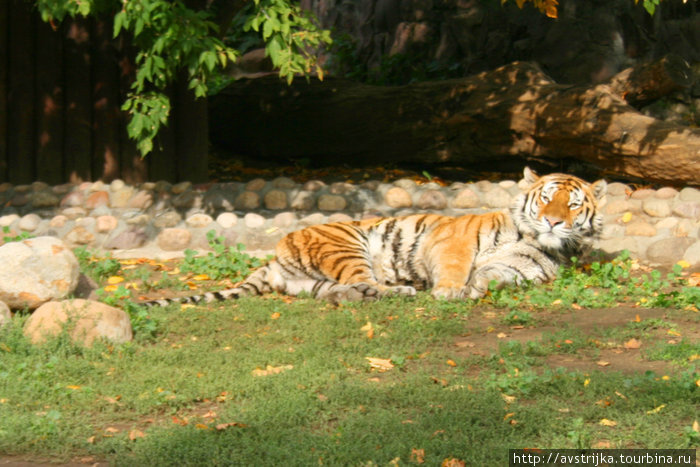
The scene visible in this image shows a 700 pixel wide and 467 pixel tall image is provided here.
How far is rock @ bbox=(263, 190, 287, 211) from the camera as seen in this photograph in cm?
951

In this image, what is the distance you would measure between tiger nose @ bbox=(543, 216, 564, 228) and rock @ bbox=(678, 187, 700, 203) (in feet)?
8.00

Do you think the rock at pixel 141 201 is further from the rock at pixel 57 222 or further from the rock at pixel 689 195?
the rock at pixel 689 195

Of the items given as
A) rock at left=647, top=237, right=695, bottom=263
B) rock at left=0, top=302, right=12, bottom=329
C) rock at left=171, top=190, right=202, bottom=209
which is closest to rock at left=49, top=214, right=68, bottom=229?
rock at left=171, top=190, right=202, bottom=209

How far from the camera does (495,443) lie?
3.77 metres

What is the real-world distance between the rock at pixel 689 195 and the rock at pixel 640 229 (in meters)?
0.56

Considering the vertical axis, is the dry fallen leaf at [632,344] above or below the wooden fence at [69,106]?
below

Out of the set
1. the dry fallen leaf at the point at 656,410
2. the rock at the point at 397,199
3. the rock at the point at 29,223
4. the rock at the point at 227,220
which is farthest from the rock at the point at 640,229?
the rock at the point at 29,223

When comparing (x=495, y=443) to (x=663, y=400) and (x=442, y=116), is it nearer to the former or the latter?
(x=663, y=400)

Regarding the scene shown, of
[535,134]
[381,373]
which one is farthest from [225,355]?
[535,134]

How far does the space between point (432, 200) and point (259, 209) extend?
190 centimetres

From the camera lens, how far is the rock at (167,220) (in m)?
9.13

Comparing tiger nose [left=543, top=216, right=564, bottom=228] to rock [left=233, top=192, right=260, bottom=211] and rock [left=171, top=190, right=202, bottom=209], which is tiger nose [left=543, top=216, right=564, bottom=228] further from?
rock [left=171, top=190, right=202, bottom=209]

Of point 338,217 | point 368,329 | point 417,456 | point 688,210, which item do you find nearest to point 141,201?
point 338,217

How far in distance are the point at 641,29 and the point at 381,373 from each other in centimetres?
1043
